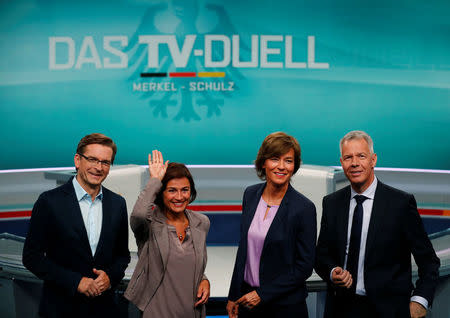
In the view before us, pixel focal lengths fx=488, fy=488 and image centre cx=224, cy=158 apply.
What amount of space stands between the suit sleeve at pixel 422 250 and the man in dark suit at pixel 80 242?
103cm

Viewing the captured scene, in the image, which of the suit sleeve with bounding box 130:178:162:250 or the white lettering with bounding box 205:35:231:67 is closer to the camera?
the suit sleeve with bounding box 130:178:162:250

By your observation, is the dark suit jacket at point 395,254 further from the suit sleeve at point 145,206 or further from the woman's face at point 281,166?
the suit sleeve at point 145,206

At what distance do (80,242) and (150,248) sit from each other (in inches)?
9.5

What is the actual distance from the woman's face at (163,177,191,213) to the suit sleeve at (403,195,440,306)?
771 mm

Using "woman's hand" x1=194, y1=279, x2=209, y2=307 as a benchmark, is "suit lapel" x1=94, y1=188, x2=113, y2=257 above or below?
above

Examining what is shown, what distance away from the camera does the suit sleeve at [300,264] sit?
170 cm

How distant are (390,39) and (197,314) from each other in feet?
13.1

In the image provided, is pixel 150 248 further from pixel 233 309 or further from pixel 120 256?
pixel 233 309

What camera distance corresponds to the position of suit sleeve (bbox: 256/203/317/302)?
170cm

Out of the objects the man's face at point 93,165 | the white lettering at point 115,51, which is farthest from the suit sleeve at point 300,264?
the white lettering at point 115,51

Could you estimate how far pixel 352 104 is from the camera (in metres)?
4.91

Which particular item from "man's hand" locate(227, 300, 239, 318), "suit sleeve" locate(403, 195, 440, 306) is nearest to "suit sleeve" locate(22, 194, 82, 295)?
"man's hand" locate(227, 300, 239, 318)

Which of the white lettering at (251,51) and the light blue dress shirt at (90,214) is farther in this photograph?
the white lettering at (251,51)

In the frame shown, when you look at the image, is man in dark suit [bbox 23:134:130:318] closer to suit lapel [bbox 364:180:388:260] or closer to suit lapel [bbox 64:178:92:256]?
suit lapel [bbox 64:178:92:256]
